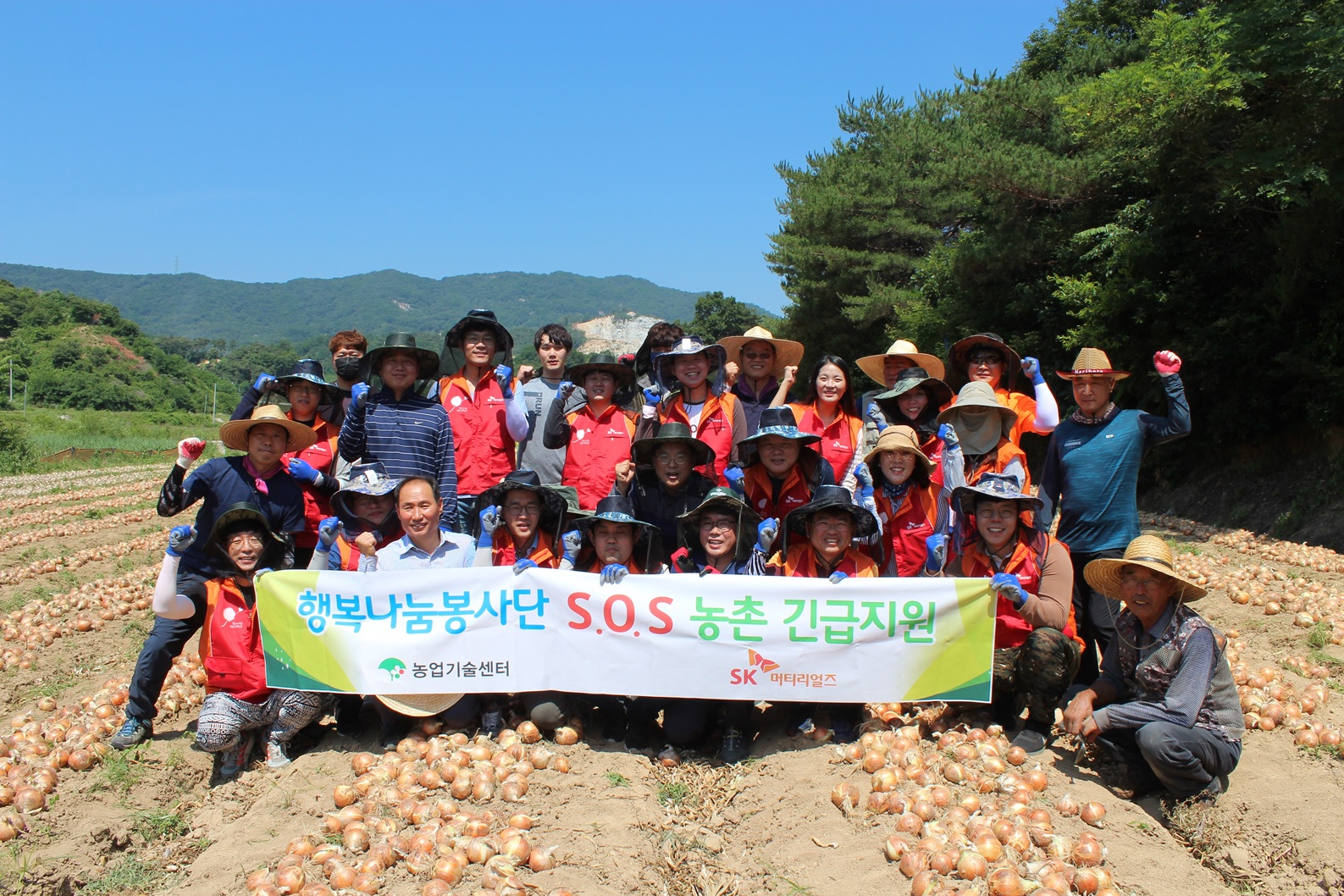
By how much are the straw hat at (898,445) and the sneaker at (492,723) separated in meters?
Answer: 2.68

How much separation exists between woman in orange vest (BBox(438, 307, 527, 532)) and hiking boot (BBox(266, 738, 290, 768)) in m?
1.75

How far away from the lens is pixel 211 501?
5.45 meters

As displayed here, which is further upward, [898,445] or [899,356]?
[899,356]

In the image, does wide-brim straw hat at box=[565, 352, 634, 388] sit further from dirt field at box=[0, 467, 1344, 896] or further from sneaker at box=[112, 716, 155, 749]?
sneaker at box=[112, 716, 155, 749]

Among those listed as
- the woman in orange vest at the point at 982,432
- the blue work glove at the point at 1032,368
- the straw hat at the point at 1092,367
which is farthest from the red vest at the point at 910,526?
the straw hat at the point at 1092,367

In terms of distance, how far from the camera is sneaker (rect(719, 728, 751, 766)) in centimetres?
503

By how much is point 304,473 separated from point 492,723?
1.90 meters

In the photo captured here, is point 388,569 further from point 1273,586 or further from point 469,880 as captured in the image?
point 1273,586

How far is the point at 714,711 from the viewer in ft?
17.4

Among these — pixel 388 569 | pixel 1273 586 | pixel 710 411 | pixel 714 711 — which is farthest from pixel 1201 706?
pixel 1273 586

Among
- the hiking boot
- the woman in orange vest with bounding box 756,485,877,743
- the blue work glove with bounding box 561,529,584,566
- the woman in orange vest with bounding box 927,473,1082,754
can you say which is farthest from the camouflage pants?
the hiking boot

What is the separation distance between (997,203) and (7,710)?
63.2ft

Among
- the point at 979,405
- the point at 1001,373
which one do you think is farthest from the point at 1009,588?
the point at 1001,373

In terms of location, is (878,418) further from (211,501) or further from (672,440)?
(211,501)
